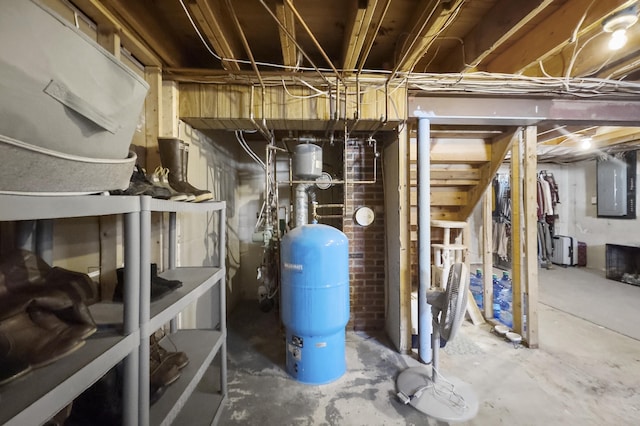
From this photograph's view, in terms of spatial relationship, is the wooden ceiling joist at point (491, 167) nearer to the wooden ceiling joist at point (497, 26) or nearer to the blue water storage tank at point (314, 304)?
the wooden ceiling joist at point (497, 26)

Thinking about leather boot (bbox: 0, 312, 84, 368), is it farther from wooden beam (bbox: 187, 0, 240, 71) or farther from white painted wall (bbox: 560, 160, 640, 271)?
white painted wall (bbox: 560, 160, 640, 271)

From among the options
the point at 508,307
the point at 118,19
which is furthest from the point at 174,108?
the point at 508,307

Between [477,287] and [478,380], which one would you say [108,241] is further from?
[477,287]

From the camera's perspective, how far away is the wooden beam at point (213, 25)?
1.24 meters

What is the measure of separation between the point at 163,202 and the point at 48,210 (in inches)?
16.6

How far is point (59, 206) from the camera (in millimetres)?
637

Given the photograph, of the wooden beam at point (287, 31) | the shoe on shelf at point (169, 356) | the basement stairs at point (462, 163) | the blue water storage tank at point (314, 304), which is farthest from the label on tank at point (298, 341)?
the wooden beam at point (287, 31)

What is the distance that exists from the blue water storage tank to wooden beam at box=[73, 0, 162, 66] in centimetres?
151

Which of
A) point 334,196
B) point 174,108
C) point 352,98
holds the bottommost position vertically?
point 334,196

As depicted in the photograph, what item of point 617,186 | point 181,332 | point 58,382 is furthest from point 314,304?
point 617,186

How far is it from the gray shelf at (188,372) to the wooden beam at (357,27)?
192 cm

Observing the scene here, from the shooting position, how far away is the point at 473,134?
8.52 ft

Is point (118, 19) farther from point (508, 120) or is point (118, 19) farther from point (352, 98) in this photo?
point (508, 120)

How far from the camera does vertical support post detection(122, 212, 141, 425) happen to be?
80 cm
